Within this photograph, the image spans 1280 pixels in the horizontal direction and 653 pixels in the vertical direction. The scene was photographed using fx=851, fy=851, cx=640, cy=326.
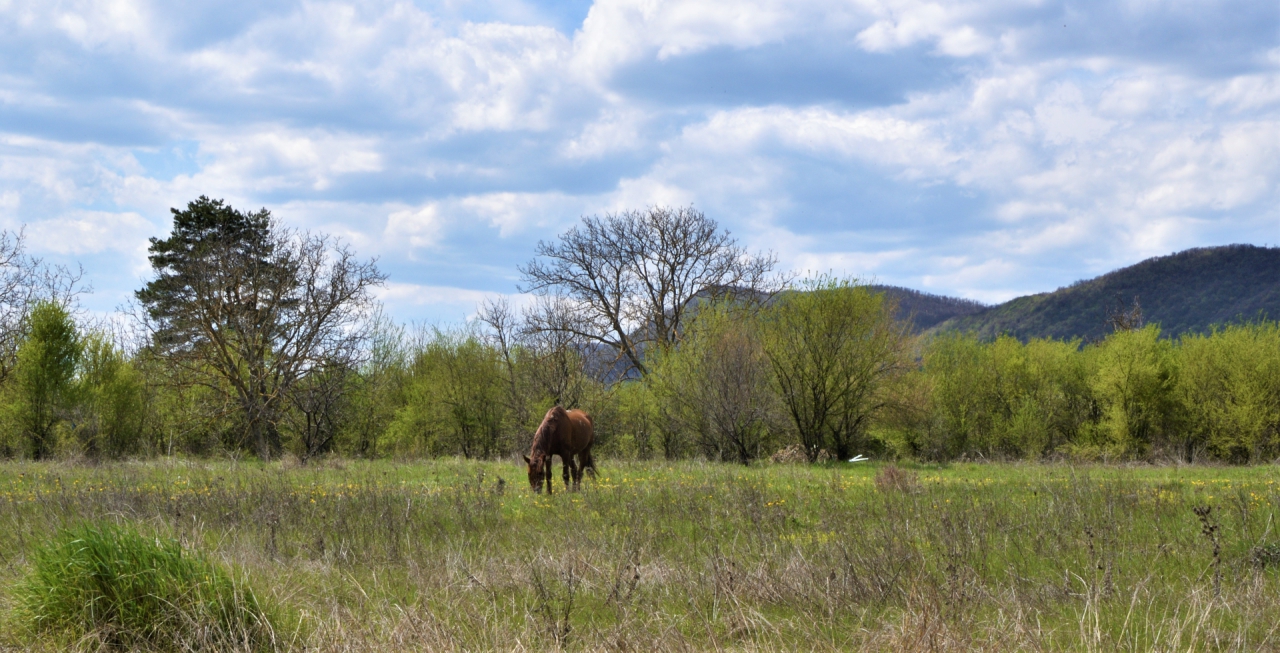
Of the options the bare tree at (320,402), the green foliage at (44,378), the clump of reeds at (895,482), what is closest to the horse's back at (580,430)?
the clump of reeds at (895,482)

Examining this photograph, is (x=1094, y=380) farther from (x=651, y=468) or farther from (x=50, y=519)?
(x=50, y=519)

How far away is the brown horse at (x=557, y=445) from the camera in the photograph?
13.8 metres

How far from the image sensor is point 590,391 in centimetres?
3438

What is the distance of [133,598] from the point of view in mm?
5621

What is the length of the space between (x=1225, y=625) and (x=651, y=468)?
13.0m

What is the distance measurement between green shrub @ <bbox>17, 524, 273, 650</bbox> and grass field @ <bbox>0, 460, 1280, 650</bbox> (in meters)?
0.17

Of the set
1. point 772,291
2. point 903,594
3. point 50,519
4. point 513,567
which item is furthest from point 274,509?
point 772,291

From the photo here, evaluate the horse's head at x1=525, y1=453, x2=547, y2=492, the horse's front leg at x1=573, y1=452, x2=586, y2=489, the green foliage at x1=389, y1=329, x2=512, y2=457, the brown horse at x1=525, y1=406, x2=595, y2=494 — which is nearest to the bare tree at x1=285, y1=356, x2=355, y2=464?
the green foliage at x1=389, y1=329, x2=512, y2=457

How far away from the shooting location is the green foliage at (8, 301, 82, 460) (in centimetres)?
2611

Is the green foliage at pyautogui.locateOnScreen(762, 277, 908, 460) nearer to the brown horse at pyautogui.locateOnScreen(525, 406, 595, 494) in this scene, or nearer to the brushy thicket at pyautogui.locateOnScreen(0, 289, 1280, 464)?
the brushy thicket at pyautogui.locateOnScreen(0, 289, 1280, 464)

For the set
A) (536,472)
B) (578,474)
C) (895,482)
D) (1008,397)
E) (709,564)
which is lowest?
(895,482)

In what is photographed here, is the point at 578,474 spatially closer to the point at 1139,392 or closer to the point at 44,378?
the point at 44,378

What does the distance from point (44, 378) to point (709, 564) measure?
26.9 m

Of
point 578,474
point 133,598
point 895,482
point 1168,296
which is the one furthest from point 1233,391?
point 1168,296
